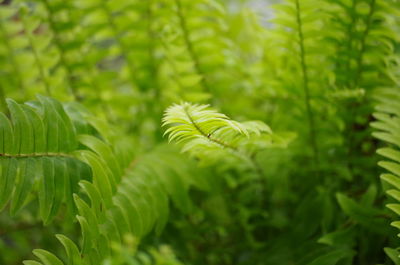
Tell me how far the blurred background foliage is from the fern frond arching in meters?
0.01

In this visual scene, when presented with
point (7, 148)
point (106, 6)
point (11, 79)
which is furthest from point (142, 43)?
point (7, 148)

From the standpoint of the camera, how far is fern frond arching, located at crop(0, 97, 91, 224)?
558 mm

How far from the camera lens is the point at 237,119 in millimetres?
974

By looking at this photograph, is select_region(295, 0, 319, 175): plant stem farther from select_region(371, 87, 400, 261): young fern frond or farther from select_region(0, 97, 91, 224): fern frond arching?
select_region(0, 97, 91, 224): fern frond arching

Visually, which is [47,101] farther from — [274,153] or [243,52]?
[243,52]

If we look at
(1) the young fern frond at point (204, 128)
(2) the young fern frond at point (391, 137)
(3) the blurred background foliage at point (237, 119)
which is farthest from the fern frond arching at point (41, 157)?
(2) the young fern frond at point (391, 137)

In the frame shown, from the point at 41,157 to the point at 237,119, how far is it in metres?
0.52

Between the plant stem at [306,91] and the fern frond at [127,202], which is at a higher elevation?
the plant stem at [306,91]

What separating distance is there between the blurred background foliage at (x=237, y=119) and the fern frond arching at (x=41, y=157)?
0.01 m

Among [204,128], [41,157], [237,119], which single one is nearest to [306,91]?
[237,119]

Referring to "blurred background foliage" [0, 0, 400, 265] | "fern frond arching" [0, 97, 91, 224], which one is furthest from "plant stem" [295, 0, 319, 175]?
"fern frond arching" [0, 97, 91, 224]

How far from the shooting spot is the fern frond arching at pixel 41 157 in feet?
1.83

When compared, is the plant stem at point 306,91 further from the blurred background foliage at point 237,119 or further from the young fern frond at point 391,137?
the young fern frond at point 391,137

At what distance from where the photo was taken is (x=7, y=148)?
0.56 meters
